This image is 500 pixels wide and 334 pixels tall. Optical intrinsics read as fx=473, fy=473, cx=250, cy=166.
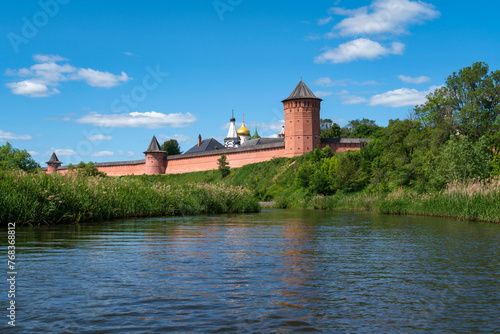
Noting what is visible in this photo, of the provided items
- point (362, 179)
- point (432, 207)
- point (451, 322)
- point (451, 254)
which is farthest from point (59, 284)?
point (362, 179)

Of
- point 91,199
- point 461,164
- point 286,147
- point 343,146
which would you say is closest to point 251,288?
point 91,199

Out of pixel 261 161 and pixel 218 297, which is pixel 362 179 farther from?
pixel 218 297

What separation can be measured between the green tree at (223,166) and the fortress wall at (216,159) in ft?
1.68

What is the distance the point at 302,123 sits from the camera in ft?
162

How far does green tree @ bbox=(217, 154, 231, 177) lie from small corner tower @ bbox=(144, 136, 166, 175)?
10369 millimetres

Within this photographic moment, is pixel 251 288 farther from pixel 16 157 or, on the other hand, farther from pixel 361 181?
pixel 16 157

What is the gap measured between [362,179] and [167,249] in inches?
1277

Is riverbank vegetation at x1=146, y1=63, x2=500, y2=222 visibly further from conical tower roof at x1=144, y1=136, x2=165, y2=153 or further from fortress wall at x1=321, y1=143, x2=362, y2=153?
conical tower roof at x1=144, y1=136, x2=165, y2=153

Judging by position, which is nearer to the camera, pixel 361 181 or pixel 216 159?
pixel 361 181

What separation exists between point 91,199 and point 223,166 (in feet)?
135

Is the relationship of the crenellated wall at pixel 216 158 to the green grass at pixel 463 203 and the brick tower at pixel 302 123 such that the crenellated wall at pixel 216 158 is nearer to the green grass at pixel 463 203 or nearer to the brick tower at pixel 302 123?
the brick tower at pixel 302 123

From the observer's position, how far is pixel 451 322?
3.31 meters

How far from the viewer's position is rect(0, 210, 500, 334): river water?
3.20m

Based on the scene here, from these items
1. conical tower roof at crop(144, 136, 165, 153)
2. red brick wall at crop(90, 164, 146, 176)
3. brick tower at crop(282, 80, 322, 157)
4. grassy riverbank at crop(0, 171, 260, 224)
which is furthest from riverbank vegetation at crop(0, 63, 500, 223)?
red brick wall at crop(90, 164, 146, 176)
